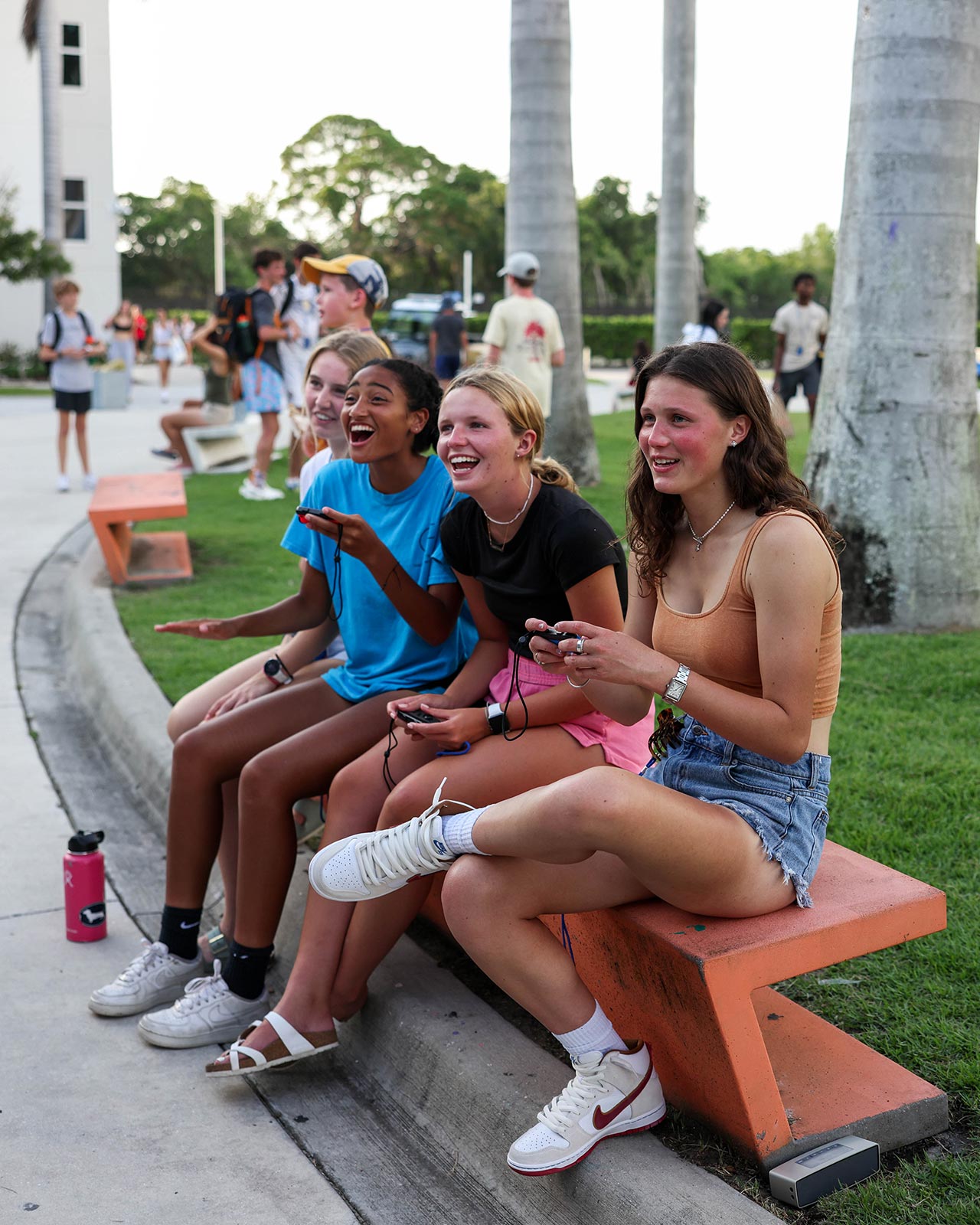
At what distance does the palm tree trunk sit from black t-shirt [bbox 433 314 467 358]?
16446mm

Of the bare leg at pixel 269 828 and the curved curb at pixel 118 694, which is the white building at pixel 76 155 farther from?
the bare leg at pixel 269 828

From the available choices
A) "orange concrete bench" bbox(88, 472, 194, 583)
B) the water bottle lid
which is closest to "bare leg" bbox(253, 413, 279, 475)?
"orange concrete bench" bbox(88, 472, 194, 583)

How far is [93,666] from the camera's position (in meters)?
6.34

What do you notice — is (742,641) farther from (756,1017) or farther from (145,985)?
(145,985)

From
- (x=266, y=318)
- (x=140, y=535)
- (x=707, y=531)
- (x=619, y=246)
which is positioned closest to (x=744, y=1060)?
(x=707, y=531)

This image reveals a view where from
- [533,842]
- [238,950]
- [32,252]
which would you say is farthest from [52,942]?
[32,252]

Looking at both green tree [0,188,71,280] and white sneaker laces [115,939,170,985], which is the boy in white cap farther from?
green tree [0,188,71,280]

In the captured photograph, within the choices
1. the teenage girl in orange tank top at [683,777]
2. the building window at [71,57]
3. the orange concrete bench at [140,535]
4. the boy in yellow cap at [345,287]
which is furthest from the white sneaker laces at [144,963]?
the building window at [71,57]

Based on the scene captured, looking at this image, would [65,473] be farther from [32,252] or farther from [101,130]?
[101,130]

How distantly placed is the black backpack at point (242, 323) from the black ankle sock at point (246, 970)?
8.39 metres

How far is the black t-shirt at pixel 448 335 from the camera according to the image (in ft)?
49.8

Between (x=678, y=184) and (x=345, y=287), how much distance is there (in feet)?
37.8

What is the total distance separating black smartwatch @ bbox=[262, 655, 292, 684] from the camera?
3.91 metres

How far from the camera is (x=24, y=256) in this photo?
83.3ft
